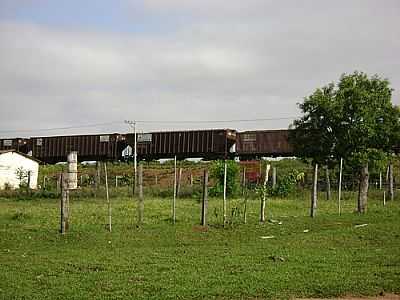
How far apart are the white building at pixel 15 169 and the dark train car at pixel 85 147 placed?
5932 millimetres

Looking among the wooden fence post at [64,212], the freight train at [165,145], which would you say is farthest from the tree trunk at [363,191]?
the freight train at [165,145]

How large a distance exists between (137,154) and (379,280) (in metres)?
41.1

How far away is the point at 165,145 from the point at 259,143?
7.92 metres

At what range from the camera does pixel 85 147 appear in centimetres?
5025

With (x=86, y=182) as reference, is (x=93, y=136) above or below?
above

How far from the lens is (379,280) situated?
974 cm

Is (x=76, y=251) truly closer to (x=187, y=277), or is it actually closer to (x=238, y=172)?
(x=187, y=277)

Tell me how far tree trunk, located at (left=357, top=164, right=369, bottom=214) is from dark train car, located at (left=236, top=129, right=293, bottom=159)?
74.6ft

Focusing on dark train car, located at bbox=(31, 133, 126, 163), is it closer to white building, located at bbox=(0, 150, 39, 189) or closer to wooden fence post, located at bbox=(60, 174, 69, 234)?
white building, located at bbox=(0, 150, 39, 189)

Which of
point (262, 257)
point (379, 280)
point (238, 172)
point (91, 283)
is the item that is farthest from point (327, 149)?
point (91, 283)

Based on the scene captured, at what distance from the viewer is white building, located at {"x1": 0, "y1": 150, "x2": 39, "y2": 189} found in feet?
130

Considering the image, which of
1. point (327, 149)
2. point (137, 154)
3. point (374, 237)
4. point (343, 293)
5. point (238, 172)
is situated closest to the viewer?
point (343, 293)

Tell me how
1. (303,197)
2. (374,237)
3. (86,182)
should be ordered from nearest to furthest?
(374,237), (303,197), (86,182)

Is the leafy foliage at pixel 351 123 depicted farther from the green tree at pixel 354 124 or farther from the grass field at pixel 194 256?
the grass field at pixel 194 256
